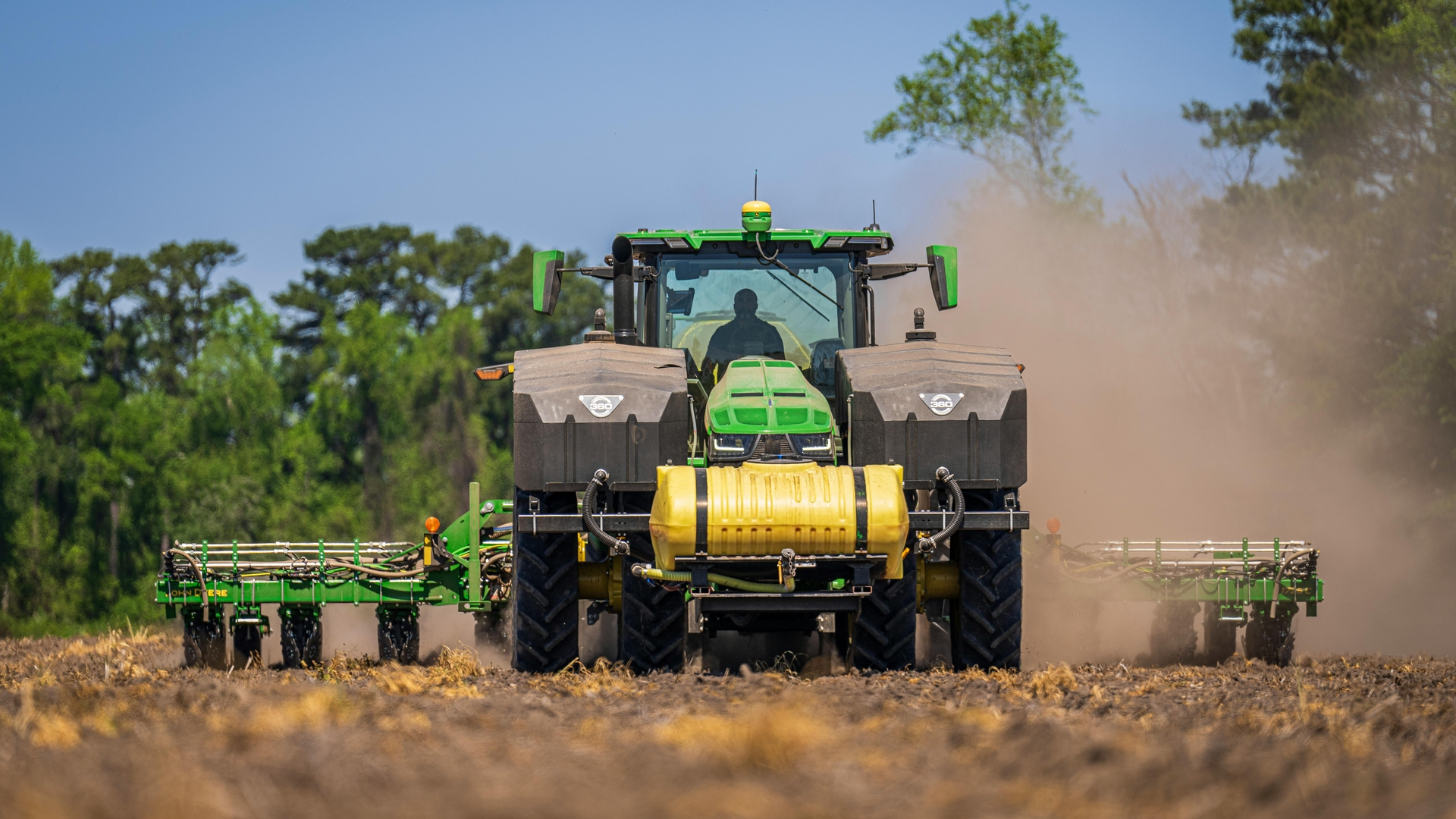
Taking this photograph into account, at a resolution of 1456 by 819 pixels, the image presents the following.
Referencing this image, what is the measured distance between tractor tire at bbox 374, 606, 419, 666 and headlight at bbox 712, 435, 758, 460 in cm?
548

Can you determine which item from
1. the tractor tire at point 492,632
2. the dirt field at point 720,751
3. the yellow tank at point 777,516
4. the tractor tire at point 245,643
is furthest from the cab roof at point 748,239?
the tractor tire at point 245,643

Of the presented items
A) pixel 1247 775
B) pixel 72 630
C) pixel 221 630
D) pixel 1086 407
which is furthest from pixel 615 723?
pixel 72 630

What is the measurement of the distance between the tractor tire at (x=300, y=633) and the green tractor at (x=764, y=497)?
4.73 meters

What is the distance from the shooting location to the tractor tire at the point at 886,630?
32.9 feet

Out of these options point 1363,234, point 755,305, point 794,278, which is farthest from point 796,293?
point 1363,234

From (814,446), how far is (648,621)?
1.49m

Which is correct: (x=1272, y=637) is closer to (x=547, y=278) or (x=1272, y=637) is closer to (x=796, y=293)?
(x=796, y=293)

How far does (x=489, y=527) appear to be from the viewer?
1470 centimetres

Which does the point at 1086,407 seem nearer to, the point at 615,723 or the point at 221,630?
the point at 221,630

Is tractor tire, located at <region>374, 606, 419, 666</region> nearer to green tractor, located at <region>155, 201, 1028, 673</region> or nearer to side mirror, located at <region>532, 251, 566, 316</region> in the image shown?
green tractor, located at <region>155, 201, 1028, 673</region>

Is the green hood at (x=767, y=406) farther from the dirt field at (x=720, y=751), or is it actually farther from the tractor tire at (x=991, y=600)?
the dirt field at (x=720, y=751)

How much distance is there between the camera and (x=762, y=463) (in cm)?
940

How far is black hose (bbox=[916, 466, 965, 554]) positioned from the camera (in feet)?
30.4

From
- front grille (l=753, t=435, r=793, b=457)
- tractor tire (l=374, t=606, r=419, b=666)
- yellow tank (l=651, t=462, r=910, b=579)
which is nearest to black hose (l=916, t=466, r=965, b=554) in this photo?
yellow tank (l=651, t=462, r=910, b=579)
